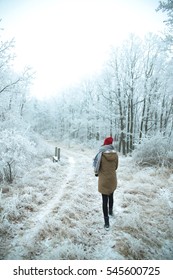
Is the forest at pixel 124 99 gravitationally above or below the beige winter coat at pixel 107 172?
above

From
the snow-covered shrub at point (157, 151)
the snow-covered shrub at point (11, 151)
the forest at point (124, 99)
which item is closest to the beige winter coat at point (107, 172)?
the snow-covered shrub at point (11, 151)

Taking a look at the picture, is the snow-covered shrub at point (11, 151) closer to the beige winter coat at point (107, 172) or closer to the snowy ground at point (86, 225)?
the snowy ground at point (86, 225)

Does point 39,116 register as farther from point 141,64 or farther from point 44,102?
point 141,64

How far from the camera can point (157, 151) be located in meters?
9.68

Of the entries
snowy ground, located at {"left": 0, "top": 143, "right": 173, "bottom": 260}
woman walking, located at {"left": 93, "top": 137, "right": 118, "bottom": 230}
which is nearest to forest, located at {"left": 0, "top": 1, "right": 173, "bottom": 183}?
snowy ground, located at {"left": 0, "top": 143, "right": 173, "bottom": 260}

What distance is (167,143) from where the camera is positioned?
31.5 ft

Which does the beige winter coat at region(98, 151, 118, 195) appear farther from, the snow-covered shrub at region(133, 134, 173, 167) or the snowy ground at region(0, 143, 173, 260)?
the snow-covered shrub at region(133, 134, 173, 167)

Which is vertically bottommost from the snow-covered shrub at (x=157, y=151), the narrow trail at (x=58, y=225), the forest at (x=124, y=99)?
the narrow trail at (x=58, y=225)

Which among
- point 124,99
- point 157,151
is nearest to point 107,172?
point 157,151

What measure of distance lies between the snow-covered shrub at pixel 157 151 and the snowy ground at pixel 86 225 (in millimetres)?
2756

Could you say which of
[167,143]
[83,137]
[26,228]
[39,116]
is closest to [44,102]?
[39,116]

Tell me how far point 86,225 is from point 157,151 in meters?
7.21

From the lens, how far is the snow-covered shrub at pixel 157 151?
917 centimetres
